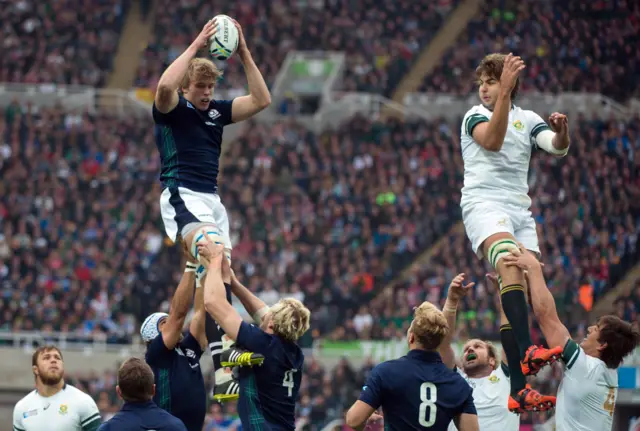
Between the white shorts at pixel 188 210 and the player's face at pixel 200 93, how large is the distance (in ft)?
2.05

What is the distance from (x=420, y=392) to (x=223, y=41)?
2845mm

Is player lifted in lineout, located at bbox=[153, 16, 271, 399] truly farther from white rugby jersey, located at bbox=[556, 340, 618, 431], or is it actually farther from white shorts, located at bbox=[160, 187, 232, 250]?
white rugby jersey, located at bbox=[556, 340, 618, 431]

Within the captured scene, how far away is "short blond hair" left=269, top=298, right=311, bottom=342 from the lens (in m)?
7.26

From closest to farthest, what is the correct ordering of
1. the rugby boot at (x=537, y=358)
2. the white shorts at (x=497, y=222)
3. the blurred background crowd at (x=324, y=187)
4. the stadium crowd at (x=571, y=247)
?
1. the rugby boot at (x=537, y=358)
2. the white shorts at (x=497, y=222)
3. the stadium crowd at (x=571, y=247)
4. the blurred background crowd at (x=324, y=187)

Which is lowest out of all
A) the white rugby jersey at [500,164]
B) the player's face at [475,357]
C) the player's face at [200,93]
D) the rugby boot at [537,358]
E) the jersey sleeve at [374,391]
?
the player's face at [475,357]

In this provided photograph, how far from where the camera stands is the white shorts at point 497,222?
26.1 feet

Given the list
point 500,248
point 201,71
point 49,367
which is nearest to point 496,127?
point 500,248

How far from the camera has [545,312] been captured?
7766 mm

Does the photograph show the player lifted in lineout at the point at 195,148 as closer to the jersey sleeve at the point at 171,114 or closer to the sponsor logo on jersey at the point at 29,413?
the jersey sleeve at the point at 171,114

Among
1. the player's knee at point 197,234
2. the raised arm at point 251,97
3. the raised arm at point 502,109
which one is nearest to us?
the raised arm at point 502,109

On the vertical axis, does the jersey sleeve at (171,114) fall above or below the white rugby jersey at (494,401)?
above

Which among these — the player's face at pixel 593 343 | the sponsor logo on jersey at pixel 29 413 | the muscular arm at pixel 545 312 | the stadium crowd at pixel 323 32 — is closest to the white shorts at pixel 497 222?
the muscular arm at pixel 545 312

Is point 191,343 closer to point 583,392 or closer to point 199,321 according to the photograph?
point 199,321

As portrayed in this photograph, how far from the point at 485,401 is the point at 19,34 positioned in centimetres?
2368
